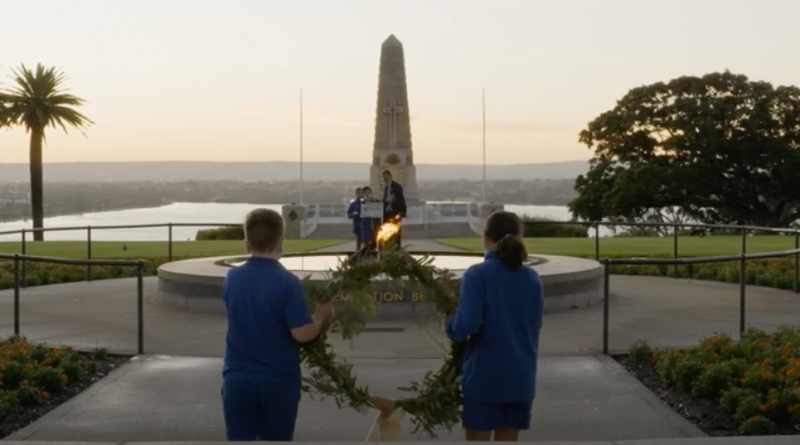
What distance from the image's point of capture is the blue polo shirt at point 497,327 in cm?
474

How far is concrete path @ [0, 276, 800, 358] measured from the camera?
9609 mm

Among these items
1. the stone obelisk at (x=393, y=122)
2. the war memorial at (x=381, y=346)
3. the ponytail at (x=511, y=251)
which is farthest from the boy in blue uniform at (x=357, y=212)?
the stone obelisk at (x=393, y=122)

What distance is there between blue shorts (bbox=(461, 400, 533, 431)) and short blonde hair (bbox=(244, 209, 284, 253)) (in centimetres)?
124

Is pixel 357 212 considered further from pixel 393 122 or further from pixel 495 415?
pixel 393 122

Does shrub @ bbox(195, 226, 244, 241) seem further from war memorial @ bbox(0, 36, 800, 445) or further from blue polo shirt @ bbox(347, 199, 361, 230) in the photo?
war memorial @ bbox(0, 36, 800, 445)

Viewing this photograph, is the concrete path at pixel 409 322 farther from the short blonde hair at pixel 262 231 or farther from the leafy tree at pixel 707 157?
the leafy tree at pixel 707 157

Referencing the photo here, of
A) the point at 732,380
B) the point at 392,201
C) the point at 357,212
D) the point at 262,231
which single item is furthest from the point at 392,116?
the point at 262,231

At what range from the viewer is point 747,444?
439cm

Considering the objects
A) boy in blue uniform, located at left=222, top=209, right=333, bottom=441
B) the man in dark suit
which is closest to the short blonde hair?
boy in blue uniform, located at left=222, top=209, right=333, bottom=441

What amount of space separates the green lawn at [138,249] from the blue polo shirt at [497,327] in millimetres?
16887

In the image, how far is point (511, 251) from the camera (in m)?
4.71

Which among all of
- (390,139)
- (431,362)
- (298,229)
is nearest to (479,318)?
(431,362)

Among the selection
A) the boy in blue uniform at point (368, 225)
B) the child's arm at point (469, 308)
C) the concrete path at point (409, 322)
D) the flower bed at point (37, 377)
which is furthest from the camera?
the boy in blue uniform at point (368, 225)

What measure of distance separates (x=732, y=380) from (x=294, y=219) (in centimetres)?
2996
